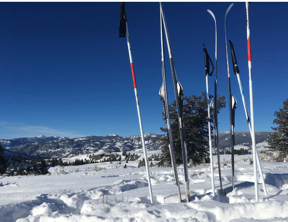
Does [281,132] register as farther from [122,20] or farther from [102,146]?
[102,146]

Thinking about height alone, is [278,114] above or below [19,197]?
above

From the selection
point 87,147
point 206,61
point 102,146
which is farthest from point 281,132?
point 87,147

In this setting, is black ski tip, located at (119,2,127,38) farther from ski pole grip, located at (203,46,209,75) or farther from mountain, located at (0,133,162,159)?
mountain, located at (0,133,162,159)

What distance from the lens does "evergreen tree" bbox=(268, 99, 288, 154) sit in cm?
1435

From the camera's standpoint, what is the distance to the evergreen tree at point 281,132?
1435 cm

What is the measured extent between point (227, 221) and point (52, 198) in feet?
10.6

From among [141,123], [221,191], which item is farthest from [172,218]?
[221,191]

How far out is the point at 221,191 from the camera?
11.9 feet

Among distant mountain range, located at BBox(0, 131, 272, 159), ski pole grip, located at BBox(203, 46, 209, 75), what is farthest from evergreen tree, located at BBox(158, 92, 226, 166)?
distant mountain range, located at BBox(0, 131, 272, 159)

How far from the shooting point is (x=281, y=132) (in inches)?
585

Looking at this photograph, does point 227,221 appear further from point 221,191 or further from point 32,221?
point 32,221

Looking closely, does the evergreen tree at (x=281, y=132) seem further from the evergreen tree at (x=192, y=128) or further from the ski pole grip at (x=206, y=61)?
the ski pole grip at (x=206, y=61)

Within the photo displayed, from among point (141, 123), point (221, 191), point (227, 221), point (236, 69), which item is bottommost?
point (221, 191)

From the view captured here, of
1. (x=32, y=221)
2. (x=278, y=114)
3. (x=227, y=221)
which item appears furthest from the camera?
(x=278, y=114)
